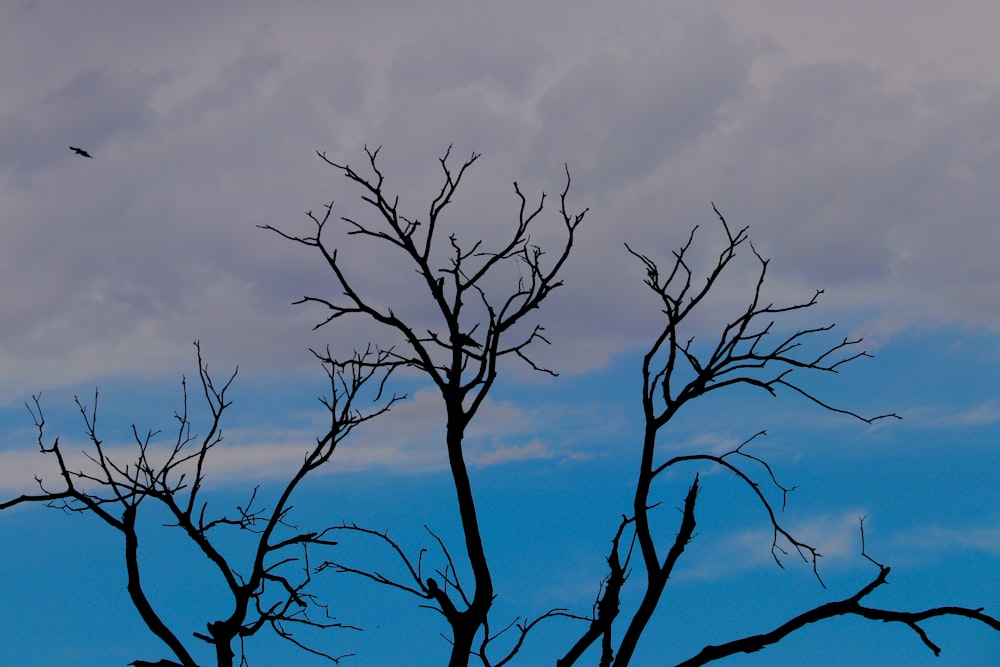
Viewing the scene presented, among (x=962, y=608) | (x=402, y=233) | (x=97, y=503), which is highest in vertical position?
(x=402, y=233)

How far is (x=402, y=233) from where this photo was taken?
649cm

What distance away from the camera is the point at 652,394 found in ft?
21.1

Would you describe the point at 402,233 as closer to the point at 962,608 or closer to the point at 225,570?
the point at 225,570

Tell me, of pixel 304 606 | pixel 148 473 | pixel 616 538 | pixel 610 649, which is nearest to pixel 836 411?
pixel 616 538

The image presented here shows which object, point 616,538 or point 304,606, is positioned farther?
point 304,606

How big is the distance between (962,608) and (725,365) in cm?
212

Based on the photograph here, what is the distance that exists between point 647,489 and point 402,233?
2.46 metres

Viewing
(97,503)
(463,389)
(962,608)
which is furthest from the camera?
(97,503)

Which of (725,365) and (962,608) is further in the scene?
(725,365)

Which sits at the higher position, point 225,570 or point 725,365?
point 725,365

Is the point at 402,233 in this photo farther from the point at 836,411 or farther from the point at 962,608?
the point at 962,608

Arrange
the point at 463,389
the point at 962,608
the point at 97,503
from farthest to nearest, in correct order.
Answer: the point at 97,503
the point at 463,389
the point at 962,608

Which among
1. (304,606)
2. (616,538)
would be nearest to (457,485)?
(616,538)

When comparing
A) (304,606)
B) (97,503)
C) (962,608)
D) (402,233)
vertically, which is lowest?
(962,608)
